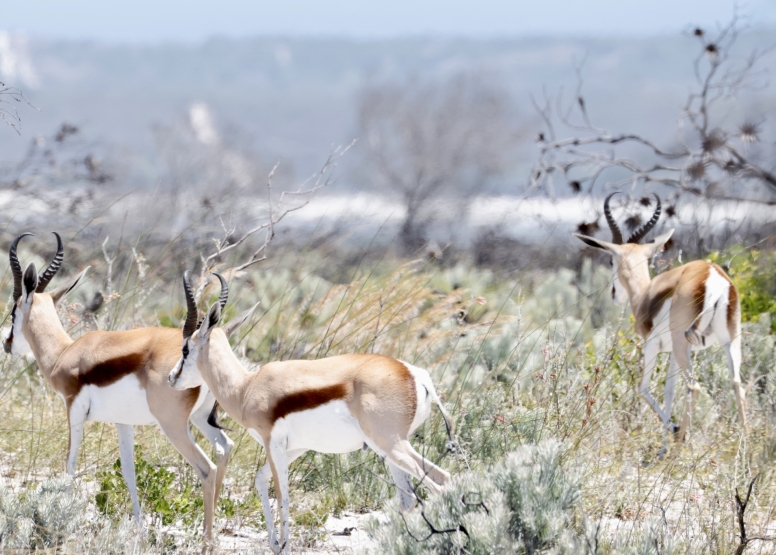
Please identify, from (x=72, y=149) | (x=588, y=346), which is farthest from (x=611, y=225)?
(x=72, y=149)

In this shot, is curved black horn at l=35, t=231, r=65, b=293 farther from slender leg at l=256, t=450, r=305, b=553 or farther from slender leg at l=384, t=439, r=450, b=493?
slender leg at l=384, t=439, r=450, b=493

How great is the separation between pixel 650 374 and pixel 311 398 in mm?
3179

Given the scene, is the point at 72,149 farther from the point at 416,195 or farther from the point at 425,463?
the point at 416,195

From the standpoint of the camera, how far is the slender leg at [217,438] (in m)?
3.98

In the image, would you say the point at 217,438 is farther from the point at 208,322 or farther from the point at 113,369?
the point at 208,322

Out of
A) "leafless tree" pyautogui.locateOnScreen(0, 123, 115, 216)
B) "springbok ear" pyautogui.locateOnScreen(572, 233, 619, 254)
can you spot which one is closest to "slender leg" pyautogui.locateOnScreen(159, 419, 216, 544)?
"springbok ear" pyautogui.locateOnScreen(572, 233, 619, 254)

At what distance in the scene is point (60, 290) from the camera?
178 inches

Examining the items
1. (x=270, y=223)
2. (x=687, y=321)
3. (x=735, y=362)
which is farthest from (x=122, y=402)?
(x=735, y=362)

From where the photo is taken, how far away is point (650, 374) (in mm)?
5957

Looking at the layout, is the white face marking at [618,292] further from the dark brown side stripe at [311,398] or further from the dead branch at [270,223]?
the dark brown side stripe at [311,398]

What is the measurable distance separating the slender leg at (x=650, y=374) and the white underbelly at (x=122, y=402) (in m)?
3.00

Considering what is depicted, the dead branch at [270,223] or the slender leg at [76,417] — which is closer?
the slender leg at [76,417]

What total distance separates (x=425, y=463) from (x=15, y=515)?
5.35 ft

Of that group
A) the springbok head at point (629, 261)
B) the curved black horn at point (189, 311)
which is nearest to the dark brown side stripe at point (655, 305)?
the springbok head at point (629, 261)
